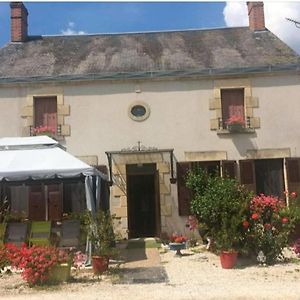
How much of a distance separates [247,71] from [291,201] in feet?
12.0

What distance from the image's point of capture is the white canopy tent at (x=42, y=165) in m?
8.34

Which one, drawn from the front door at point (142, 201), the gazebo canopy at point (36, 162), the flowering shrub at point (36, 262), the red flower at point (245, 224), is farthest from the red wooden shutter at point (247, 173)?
the flowering shrub at point (36, 262)

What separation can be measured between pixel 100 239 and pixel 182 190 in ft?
14.9

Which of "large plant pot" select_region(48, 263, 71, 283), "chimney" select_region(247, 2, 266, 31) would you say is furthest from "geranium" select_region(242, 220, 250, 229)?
"chimney" select_region(247, 2, 266, 31)

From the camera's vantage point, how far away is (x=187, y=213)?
472 inches

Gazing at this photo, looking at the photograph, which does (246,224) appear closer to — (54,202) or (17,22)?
(54,202)

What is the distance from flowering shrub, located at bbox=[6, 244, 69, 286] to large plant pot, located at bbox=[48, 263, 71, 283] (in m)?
0.11

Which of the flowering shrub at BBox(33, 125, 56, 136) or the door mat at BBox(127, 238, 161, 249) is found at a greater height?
the flowering shrub at BBox(33, 125, 56, 136)

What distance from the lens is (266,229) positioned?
28.1 ft

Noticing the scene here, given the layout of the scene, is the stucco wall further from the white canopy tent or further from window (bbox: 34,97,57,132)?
the white canopy tent

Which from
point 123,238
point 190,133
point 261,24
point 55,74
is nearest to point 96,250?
point 123,238

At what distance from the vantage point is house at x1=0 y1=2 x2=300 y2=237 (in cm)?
1218

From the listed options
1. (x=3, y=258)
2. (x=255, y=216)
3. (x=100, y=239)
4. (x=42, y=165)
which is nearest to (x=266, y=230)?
(x=255, y=216)

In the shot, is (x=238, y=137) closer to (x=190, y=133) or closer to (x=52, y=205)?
(x=190, y=133)
